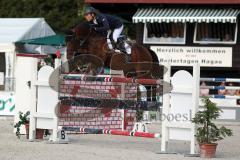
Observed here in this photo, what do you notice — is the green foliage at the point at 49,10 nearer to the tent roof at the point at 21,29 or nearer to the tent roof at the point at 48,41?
the tent roof at the point at 21,29

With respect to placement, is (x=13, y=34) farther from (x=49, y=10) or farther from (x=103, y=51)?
(x=49, y=10)

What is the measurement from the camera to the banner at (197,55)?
24.6 metres

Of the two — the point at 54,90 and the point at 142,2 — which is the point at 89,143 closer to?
the point at 54,90

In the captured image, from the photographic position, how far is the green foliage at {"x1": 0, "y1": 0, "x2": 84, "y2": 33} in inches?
1612

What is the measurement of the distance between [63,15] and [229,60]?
18772 mm

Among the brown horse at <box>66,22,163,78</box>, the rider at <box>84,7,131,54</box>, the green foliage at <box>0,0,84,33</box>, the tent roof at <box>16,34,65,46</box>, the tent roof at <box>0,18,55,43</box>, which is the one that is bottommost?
the brown horse at <box>66,22,163,78</box>

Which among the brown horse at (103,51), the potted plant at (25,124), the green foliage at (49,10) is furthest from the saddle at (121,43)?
the green foliage at (49,10)

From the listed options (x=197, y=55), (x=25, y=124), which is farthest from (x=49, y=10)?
(x=25, y=124)

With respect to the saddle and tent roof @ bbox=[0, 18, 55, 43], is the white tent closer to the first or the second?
tent roof @ bbox=[0, 18, 55, 43]

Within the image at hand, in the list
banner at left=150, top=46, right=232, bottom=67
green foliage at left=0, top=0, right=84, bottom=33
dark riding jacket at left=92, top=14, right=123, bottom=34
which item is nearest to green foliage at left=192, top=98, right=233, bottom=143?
dark riding jacket at left=92, top=14, right=123, bottom=34

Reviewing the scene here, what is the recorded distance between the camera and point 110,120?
14125 millimetres

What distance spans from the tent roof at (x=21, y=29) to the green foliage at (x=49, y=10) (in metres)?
13.6

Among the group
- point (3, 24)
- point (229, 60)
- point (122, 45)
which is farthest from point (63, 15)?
point (122, 45)

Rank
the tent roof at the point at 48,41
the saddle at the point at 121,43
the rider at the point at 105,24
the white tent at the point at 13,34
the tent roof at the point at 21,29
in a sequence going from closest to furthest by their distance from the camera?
the rider at the point at 105,24
the saddle at the point at 121,43
the tent roof at the point at 48,41
the white tent at the point at 13,34
the tent roof at the point at 21,29
